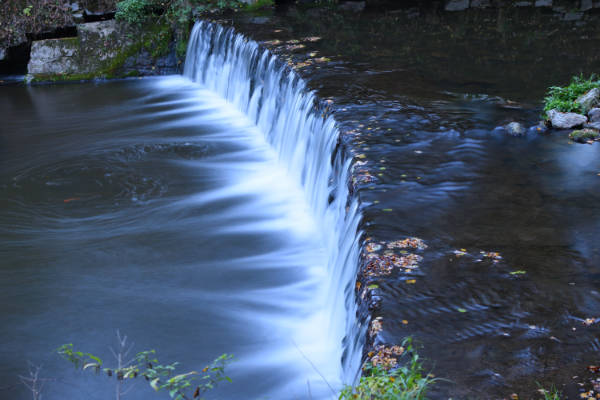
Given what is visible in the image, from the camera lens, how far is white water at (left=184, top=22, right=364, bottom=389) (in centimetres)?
433

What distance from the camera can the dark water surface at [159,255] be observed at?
471 centimetres

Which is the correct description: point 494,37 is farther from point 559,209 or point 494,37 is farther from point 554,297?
point 554,297

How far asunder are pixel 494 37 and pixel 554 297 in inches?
331

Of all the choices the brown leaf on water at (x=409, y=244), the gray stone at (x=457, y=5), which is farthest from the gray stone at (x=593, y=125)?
the gray stone at (x=457, y=5)

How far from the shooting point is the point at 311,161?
7137mm

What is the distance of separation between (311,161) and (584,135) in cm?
294

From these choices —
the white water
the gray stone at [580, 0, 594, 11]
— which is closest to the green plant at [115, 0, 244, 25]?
the white water

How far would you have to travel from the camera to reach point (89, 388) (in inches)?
173

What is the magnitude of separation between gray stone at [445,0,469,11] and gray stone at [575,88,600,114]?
7.89m

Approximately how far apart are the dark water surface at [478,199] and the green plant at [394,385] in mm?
150

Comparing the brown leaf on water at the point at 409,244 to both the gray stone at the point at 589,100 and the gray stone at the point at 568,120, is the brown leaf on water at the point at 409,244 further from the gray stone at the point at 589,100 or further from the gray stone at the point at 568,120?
the gray stone at the point at 589,100

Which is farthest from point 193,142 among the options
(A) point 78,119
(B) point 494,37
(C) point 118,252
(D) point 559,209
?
(D) point 559,209

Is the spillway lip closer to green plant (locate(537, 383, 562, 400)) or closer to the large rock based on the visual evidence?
green plant (locate(537, 383, 562, 400))

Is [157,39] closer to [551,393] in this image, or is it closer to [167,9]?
[167,9]
